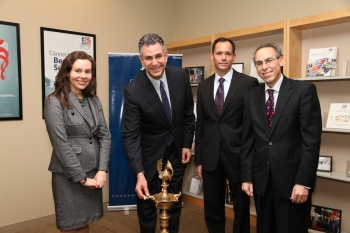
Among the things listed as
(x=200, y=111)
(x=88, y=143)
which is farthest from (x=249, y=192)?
(x=88, y=143)

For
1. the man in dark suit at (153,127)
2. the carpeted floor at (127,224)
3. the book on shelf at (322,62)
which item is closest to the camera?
the man in dark suit at (153,127)

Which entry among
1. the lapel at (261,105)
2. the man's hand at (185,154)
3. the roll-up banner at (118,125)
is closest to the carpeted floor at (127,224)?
the roll-up banner at (118,125)

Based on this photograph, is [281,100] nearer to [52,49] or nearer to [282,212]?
[282,212]

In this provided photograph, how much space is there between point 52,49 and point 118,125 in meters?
1.11

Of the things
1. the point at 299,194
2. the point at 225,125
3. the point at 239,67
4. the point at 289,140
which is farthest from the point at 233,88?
the point at 239,67

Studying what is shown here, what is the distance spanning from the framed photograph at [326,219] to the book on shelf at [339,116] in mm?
795

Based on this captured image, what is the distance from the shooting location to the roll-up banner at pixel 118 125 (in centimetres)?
367

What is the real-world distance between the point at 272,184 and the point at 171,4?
11.2 ft

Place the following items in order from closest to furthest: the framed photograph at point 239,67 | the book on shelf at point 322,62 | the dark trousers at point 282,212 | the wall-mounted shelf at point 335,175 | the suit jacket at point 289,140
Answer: the suit jacket at point 289,140 < the dark trousers at point 282,212 < the wall-mounted shelf at point 335,175 < the book on shelf at point 322,62 < the framed photograph at point 239,67

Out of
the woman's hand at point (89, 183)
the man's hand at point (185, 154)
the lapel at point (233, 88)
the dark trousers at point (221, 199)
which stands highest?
the lapel at point (233, 88)

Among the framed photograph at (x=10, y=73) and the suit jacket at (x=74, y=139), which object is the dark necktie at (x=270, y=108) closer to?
the suit jacket at (x=74, y=139)

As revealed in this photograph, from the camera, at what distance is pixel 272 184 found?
6.47ft

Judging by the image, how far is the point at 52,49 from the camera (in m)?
3.40

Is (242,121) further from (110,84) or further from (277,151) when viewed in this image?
(110,84)
